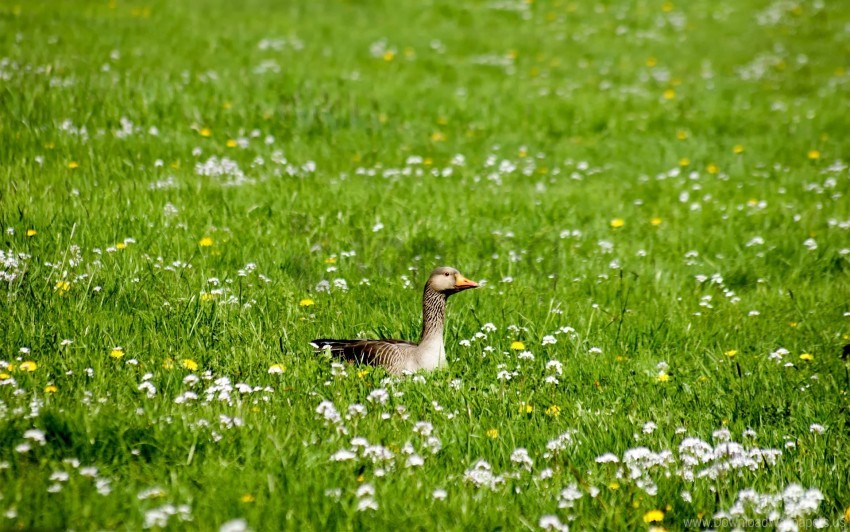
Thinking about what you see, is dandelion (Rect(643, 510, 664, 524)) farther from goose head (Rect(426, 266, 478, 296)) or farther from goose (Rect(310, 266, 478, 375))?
goose head (Rect(426, 266, 478, 296))

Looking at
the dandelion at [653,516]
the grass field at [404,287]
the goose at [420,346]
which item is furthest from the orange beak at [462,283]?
the dandelion at [653,516]

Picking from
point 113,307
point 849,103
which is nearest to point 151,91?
point 113,307

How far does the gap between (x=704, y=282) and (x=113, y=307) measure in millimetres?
4719

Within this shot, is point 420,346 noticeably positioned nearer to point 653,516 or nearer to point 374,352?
point 374,352

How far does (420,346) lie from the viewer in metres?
5.22

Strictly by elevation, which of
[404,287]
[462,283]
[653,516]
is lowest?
[404,287]

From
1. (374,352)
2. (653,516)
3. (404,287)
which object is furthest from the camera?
(404,287)

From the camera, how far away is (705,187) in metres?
9.26

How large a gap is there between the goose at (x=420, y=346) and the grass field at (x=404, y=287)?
0.13 metres

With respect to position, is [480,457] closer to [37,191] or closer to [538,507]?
[538,507]

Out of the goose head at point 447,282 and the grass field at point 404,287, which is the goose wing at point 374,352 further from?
the goose head at point 447,282

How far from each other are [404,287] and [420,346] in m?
1.31

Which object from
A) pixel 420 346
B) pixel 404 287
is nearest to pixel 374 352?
pixel 420 346

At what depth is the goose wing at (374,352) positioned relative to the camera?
5.04 metres
